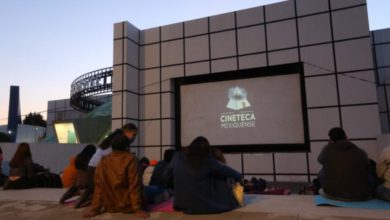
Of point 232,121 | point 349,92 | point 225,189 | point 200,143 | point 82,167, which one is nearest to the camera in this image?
point 200,143

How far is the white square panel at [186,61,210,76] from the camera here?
10.0 metres

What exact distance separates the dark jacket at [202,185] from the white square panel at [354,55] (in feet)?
21.3

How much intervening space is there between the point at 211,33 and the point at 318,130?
179 inches

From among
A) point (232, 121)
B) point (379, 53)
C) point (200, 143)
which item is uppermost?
point (379, 53)

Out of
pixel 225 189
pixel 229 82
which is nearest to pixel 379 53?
pixel 229 82

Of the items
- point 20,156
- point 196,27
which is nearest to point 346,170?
point 20,156

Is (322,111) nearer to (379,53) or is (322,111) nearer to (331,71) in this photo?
(331,71)

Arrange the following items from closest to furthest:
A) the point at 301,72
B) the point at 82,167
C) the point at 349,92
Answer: the point at 82,167
the point at 349,92
the point at 301,72

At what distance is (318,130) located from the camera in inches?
338

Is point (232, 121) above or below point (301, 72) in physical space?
below

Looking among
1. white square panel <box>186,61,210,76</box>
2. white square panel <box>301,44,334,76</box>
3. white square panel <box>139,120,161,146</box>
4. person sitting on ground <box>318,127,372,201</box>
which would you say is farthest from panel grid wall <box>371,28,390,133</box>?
white square panel <box>139,120,161,146</box>

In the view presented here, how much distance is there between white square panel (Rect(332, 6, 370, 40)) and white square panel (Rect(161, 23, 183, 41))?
4.85 m

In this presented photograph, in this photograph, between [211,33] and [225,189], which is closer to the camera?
[225,189]

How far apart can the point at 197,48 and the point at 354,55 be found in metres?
4.71
